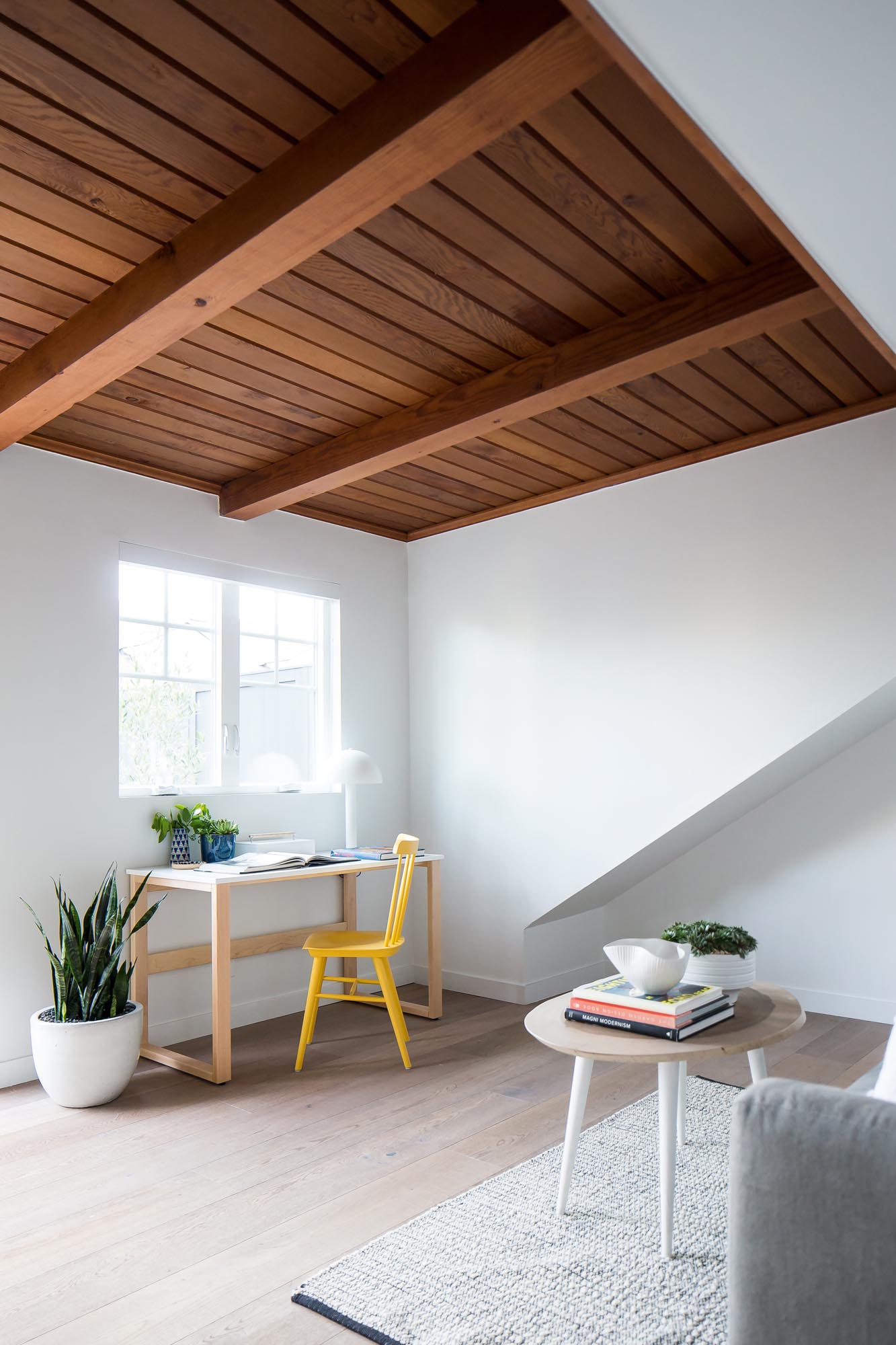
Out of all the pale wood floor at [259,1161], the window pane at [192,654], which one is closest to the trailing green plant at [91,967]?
the pale wood floor at [259,1161]

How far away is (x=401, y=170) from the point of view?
5.96 ft

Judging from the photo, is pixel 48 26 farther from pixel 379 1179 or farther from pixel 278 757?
pixel 278 757

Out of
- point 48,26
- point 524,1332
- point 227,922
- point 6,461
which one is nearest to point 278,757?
point 227,922

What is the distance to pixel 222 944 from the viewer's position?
3309mm

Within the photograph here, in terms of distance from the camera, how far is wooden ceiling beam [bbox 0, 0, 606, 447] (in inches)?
62.4

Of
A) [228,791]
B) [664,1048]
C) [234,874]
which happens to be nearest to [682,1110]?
[664,1048]

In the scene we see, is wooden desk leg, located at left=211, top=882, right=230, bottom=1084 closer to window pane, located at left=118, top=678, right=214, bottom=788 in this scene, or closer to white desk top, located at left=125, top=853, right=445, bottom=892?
white desk top, located at left=125, top=853, right=445, bottom=892

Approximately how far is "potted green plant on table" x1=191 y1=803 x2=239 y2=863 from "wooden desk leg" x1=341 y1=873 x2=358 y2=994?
29.0 inches

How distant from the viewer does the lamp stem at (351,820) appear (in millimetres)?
4289

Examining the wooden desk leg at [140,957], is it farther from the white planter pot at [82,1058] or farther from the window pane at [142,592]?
the window pane at [142,592]

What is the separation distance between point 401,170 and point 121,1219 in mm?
2458

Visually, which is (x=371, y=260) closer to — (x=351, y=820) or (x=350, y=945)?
(x=350, y=945)

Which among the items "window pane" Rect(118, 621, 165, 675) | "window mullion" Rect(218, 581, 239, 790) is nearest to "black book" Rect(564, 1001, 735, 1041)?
"window mullion" Rect(218, 581, 239, 790)

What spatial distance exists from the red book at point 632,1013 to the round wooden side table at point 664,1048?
0.10 ft
